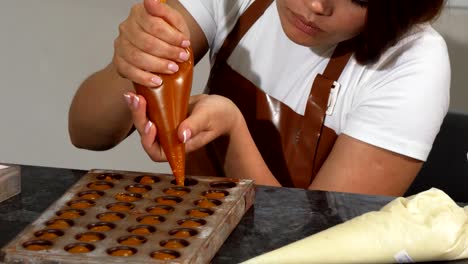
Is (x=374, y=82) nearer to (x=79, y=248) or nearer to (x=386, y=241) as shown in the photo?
(x=386, y=241)

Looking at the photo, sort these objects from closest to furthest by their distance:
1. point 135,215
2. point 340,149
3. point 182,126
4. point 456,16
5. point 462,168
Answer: point 135,215 → point 182,126 → point 340,149 → point 462,168 → point 456,16

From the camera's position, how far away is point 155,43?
1.10 m

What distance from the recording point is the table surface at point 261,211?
93 centimetres

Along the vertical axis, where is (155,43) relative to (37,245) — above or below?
above

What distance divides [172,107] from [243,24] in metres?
0.52

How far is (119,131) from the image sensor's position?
4.90ft

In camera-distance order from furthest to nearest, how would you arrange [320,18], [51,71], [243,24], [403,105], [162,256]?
[51,71], [243,24], [403,105], [320,18], [162,256]

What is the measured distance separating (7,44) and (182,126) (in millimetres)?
1843

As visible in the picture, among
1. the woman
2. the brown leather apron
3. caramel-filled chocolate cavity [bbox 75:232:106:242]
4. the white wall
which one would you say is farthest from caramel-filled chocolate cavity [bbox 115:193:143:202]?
the white wall

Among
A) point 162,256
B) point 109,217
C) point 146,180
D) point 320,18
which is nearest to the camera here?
point 162,256

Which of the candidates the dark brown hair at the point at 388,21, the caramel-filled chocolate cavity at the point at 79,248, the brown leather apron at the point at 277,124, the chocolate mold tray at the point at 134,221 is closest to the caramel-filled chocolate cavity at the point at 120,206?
the chocolate mold tray at the point at 134,221

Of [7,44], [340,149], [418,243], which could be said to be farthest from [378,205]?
[7,44]

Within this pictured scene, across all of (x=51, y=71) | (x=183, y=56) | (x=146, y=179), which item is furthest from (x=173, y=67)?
(x=51, y=71)

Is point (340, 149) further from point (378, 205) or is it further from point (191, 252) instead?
point (191, 252)
